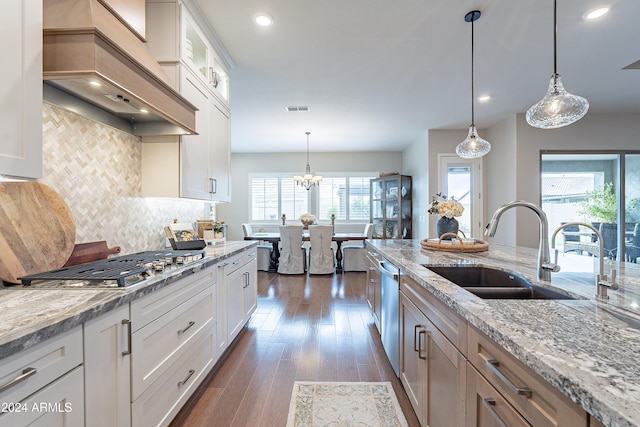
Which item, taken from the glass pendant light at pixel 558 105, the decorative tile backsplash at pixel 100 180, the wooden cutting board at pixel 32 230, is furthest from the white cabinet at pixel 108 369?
the glass pendant light at pixel 558 105

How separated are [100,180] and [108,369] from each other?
1250 millimetres

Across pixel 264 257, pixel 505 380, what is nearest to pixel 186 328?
pixel 505 380

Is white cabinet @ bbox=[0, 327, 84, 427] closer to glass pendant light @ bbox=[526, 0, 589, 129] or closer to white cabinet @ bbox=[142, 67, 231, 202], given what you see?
white cabinet @ bbox=[142, 67, 231, 202]

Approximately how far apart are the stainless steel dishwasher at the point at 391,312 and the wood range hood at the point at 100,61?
182 centimetres

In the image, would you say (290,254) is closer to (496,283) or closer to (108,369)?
(496,283)

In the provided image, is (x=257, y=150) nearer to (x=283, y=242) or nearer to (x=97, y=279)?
(x=283, y=242)

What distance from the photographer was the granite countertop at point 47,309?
71cm

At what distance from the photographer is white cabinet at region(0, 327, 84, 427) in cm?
70

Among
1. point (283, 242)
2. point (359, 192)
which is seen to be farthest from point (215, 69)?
point (359, 192)

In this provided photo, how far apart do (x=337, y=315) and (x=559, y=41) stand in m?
3.55

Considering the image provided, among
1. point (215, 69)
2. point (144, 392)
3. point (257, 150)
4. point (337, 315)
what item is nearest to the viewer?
point (144, 392)

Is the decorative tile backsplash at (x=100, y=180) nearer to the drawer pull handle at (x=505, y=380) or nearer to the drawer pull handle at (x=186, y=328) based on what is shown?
the drawer pull handle at (x=186, y=328)

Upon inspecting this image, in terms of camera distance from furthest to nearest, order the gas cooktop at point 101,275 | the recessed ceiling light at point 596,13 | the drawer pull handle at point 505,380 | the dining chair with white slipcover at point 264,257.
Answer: the dining chair with white slipcover at point 264,257
the recessed ceiling light at point 596,13
the gas cooktop at point 101,275
the drawer pull handle at point 505,380

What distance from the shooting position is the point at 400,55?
2.74 meters
